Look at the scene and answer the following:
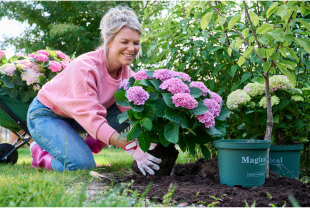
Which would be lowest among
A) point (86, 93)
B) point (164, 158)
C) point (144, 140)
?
point (164, 158)

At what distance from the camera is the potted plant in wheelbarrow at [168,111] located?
5.78 feet

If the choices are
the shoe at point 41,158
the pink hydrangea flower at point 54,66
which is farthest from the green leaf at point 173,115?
the pink hydrangea flower at point 54,66

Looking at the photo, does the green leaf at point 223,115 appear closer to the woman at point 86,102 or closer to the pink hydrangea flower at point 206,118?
the pink hydrangea flower at point 206,118

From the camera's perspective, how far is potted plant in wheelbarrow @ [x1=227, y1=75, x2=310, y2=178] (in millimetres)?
2125

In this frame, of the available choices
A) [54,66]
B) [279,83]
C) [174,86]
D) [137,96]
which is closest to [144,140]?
[137,96]

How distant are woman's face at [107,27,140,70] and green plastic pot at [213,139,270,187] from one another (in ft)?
3.87

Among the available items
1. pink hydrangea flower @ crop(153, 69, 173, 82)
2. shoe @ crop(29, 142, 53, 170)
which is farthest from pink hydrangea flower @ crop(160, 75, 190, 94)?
shoe @ crop(29, 142, 53, 170)

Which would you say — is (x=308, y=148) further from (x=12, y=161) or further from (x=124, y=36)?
(x=12, y=161)

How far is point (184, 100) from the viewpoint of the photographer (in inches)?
66.7

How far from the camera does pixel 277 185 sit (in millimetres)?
1808

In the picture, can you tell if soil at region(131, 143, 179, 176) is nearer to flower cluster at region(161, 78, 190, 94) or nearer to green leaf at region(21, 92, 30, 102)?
flower cluster at region(161, 78, 190, 94)

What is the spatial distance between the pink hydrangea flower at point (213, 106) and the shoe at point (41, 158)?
1.63 meters

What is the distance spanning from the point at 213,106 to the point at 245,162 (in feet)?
1.45

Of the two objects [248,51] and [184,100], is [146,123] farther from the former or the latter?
[248,51]
